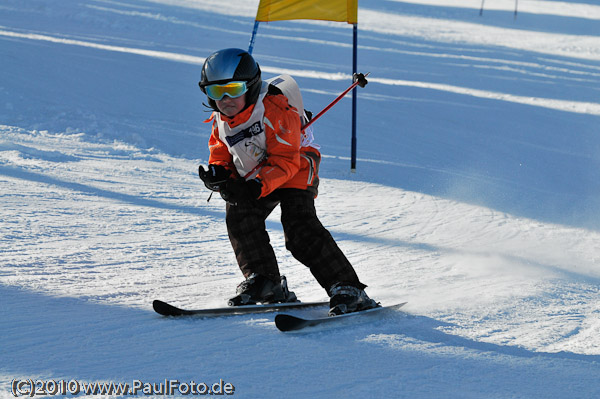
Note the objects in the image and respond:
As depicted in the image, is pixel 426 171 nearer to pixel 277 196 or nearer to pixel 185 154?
pixel 185 154

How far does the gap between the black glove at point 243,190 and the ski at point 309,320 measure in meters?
0.57

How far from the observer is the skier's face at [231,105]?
3.39m

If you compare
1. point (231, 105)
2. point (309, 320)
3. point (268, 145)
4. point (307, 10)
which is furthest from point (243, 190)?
point (307, 10)

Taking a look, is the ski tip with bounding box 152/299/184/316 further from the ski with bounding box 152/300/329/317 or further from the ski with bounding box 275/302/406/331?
the ski with bounding box 275/302/406/331

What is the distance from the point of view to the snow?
280 centimetres

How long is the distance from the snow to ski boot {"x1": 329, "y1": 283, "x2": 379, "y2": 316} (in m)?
0.11

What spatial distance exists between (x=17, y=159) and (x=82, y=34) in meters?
10.5

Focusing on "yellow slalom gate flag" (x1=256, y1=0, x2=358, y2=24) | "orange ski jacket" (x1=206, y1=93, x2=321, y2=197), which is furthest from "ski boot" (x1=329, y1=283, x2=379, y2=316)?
"yellow slalom gate flag" (x1=256, y1=0, x2=358, y2=24)

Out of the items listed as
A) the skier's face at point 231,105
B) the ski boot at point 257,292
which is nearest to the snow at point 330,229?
the ski boot at point 257,292

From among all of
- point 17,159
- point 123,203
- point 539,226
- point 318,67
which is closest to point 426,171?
point 539,226

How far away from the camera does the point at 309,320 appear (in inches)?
124

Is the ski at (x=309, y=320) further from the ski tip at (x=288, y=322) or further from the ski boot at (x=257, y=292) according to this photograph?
the ski boot at (x=257, y=292)

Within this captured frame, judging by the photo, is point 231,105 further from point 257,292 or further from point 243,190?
point 257,292

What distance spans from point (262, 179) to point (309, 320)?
69cm
